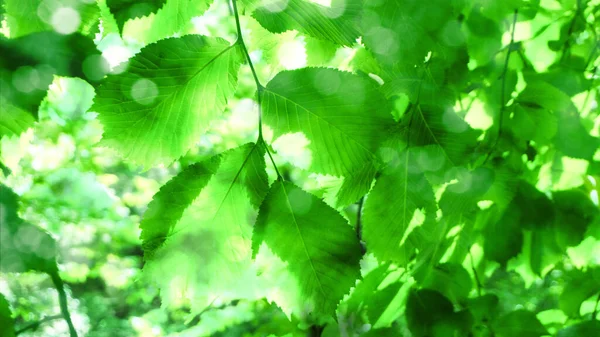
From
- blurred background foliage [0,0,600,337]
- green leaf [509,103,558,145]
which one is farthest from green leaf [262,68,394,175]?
green leaf [509,103,558,145]

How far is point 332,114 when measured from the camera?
17.7 inches

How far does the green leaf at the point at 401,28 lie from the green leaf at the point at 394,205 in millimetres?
137

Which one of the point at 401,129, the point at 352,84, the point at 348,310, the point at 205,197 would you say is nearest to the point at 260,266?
the point at 205,197

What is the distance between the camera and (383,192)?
0.59 meters

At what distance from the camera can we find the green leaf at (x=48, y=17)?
453 millimetres

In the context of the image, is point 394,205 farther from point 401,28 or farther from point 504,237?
point 504,237

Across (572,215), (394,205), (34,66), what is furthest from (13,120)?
(572,215)

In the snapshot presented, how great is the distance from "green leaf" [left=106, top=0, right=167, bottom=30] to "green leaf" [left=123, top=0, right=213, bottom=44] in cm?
10

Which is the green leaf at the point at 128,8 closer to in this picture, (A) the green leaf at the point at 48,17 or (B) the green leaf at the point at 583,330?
(A) the green leaf at the point at 48,17

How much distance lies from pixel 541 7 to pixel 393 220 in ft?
2.19

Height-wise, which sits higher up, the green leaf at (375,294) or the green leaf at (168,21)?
the green leaf at (168,21)

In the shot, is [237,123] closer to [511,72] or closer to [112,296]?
[511,72]

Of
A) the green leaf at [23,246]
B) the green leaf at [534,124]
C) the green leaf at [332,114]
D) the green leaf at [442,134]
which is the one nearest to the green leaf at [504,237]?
the green leaf at [534,124]

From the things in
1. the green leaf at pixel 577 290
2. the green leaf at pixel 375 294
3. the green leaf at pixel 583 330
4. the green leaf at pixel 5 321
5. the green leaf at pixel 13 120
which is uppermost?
the green leaf at pixel 13 120
